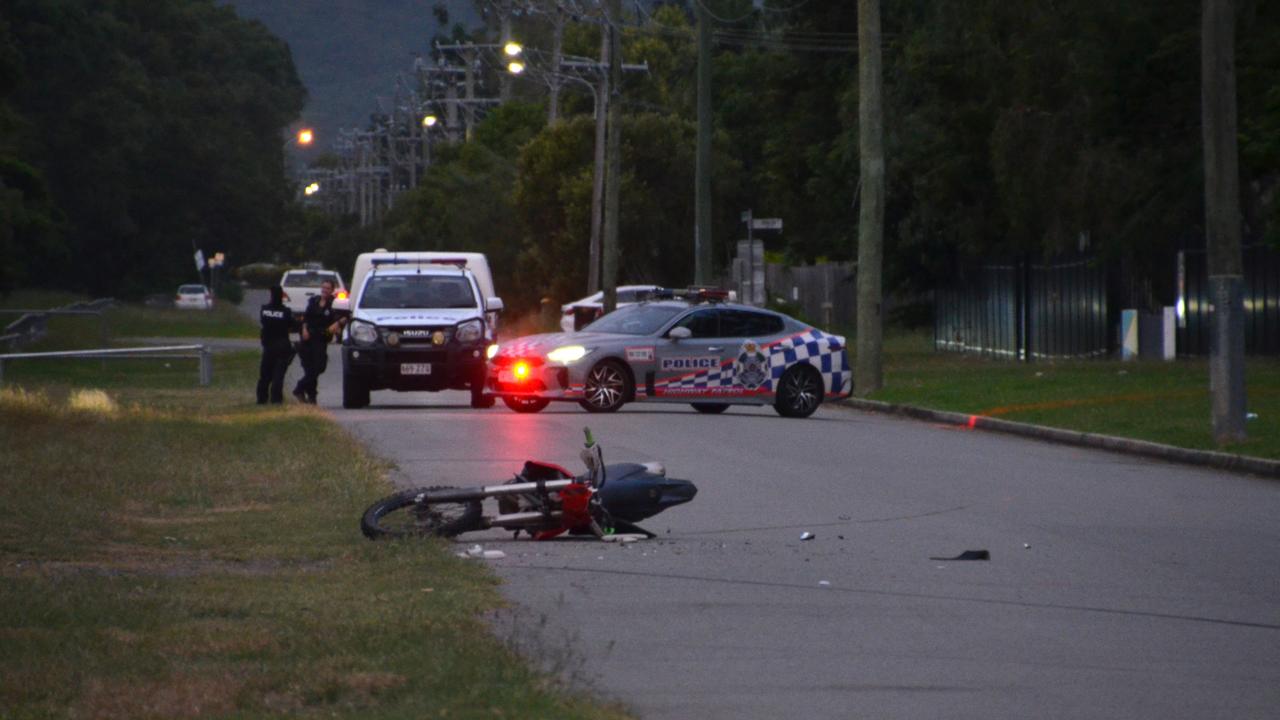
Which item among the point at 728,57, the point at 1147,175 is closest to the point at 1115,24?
the point at 1147,175

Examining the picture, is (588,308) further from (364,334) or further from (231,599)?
(231,599)

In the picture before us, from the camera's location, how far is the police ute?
25.2 meters

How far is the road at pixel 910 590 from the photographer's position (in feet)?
25.6

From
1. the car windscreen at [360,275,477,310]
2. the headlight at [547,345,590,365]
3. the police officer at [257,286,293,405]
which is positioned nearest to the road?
the headlight at [547,345,590,365]

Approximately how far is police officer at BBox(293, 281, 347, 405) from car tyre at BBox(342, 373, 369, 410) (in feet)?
1.83

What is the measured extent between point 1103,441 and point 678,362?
6009mm

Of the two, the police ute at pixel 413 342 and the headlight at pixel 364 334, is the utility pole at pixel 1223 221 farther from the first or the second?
the headlight at pixel 364 334

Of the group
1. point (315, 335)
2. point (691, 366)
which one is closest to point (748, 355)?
point (691, 366)

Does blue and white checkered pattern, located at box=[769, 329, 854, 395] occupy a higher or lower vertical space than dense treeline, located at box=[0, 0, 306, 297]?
lower

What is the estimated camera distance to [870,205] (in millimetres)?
30891

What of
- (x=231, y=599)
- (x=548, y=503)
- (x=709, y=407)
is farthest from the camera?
(x=709, y=407)

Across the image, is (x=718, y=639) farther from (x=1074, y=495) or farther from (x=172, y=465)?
(x=172, y=465)

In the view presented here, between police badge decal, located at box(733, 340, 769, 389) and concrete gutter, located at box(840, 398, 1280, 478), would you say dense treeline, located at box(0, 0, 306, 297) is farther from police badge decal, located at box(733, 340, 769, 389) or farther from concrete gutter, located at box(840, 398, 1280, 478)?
concrete gutter, located at box(840, 398, 1280, 478)

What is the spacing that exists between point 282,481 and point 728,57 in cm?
6603
